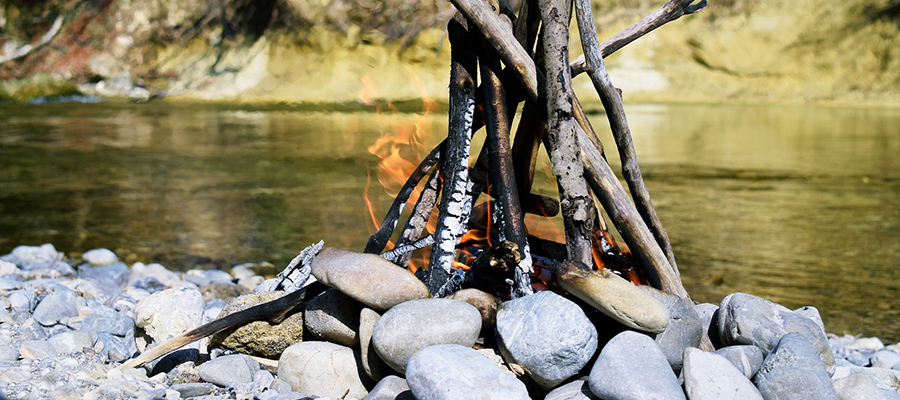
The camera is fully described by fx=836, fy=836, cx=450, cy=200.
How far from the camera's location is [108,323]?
3.34 meters

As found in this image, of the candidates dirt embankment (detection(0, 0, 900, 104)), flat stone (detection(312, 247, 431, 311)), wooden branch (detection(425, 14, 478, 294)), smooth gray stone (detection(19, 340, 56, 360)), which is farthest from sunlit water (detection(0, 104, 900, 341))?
dirt embankment (detection(0, 0, 900, 104))

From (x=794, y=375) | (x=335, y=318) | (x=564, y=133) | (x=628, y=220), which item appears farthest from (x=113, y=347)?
(x=794, y=375)

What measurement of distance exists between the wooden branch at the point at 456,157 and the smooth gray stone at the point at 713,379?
2.88ft

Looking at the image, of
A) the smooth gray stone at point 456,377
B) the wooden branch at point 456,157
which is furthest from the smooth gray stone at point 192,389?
the wooden branch at point 456,157

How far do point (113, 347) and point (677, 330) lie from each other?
6.63 ft

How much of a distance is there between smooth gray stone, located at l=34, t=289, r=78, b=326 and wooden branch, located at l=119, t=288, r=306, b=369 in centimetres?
73

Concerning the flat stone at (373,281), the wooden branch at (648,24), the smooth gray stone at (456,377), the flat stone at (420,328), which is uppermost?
the wooden branch at (648,24)

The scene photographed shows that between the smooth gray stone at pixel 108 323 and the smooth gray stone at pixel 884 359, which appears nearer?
the smooth gray stone at pixel 108 323

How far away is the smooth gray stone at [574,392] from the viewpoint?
2479mm

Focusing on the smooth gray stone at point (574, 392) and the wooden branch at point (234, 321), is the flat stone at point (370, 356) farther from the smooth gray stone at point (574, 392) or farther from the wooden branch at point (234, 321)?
the smooth gray stone at point (574, 392)

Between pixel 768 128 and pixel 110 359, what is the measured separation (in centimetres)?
1225

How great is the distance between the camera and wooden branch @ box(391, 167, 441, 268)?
3104 mm

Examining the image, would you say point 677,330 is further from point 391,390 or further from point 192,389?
point 192,389

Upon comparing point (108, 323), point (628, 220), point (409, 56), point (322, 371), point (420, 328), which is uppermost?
point (409, 56)
